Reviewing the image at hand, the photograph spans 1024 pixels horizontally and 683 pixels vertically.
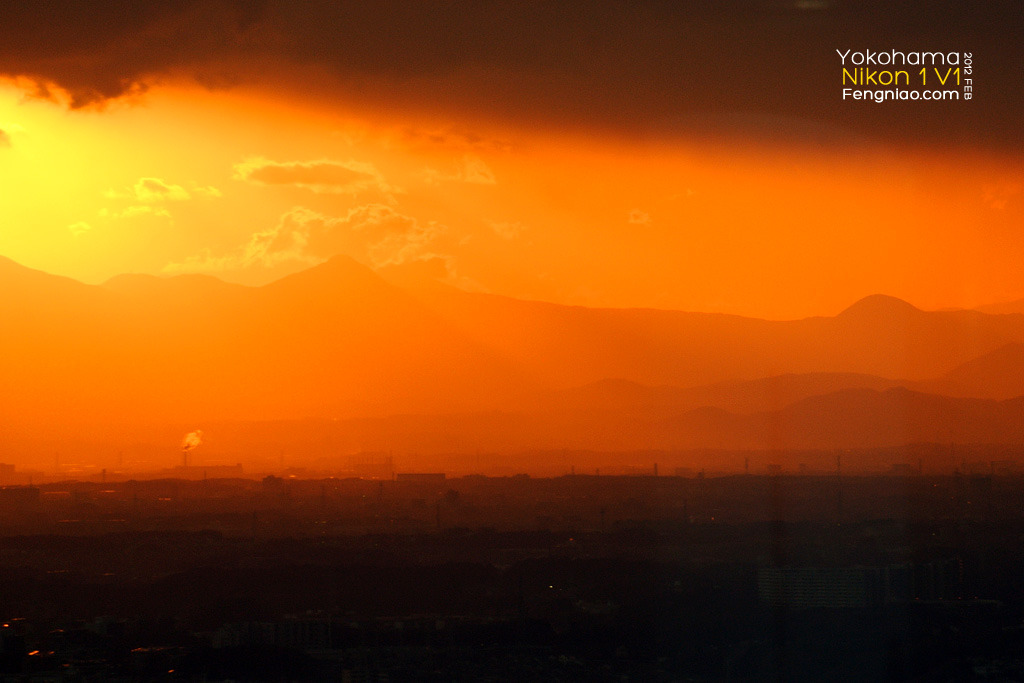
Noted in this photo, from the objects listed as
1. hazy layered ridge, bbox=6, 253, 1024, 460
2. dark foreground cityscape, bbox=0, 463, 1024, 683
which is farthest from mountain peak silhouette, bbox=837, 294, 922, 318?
dark foreground cityscape, bbox=0, 463, 1024, 683

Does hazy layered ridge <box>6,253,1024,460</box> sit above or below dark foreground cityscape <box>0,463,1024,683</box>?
above

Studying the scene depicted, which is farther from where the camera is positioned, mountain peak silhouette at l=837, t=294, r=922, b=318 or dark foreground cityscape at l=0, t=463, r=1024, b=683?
mountain peak silhouette at l=837, t=294, r=922, b=318

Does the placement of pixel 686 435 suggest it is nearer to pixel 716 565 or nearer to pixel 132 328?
pixel 716 565

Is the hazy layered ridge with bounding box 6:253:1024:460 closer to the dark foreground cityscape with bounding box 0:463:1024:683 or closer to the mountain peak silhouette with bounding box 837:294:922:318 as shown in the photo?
the mountain peak silhouette with bounding box 837:294:922:318

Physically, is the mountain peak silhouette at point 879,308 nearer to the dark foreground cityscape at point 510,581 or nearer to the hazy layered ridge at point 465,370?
the hazy layered ridge at point 465,370

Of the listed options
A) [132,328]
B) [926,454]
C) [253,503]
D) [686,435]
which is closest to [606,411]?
[686,435]

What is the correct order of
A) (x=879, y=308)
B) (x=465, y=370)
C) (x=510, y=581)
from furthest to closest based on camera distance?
(x=465, y=370)
(x=879, y=308)
(x=510, y=581)
